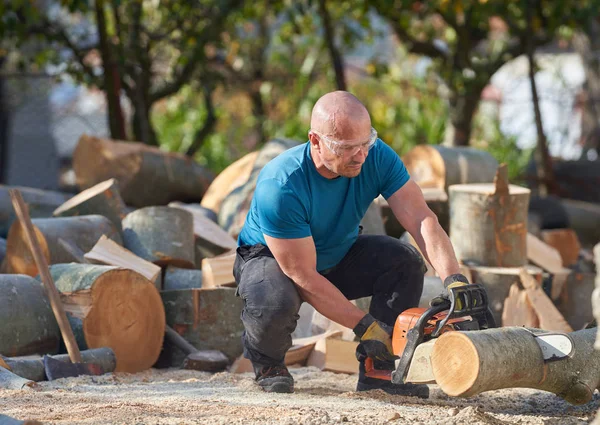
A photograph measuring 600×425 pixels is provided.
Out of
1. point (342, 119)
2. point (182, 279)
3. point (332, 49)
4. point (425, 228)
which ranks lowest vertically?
point (182, 279)

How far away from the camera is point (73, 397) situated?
11.0ft

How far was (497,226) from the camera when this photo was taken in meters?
5.08

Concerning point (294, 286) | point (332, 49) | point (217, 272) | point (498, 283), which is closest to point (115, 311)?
point (217, 272)

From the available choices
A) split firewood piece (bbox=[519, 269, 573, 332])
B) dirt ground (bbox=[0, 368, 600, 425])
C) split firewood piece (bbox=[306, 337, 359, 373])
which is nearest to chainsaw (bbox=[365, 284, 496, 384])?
dirt ground (bbox=[0, 368, 600, 425])

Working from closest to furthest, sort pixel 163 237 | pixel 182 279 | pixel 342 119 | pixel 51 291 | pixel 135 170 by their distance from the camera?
pixel 342 119 → pixel 51 291 → pixel 182 279 → pixel 163 237 → pixel 135 170

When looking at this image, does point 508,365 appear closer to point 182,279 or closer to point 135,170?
point 182,279

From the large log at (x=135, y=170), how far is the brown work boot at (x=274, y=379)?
11.0 ft

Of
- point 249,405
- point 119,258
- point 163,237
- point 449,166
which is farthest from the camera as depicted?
point 449,166

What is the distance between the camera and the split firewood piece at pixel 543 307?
474cm

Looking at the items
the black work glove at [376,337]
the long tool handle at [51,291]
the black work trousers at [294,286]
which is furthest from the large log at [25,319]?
the black work glove at [376,337]

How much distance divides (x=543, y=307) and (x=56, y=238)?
2727mm

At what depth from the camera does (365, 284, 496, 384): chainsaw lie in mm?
2994

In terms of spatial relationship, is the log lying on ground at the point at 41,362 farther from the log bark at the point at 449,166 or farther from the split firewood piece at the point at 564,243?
the split firewood piece at the point at 564,243

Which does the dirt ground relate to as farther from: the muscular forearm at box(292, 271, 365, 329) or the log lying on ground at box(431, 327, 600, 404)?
the muscular forearm at box(292, 271, 365, 329)
